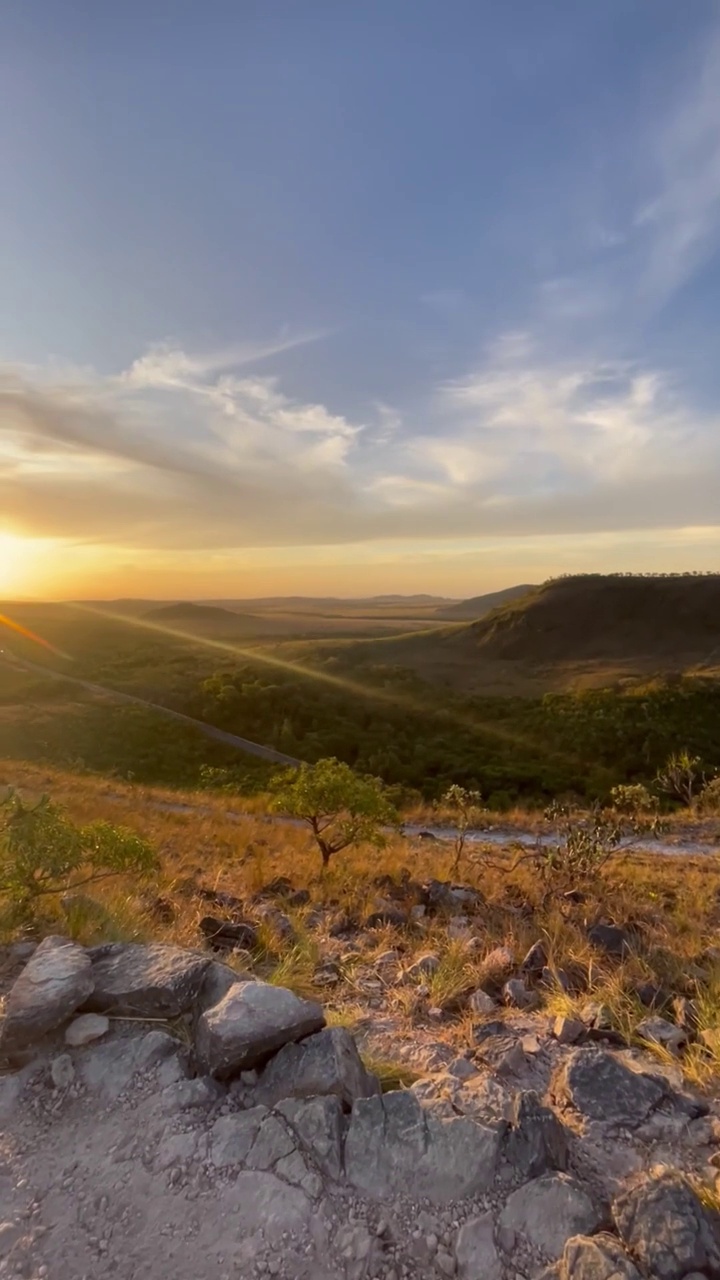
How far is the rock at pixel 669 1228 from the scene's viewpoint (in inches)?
103

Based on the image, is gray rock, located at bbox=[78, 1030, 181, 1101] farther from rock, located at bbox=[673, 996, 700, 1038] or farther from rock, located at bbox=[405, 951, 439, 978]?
rock, located at bbox=[673, 996, 700, 1038]

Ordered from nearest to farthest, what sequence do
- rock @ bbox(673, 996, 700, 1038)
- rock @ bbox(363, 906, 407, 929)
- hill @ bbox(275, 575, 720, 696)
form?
1. rock @ bbox(673, 996, 700, 1038)
2. rock @ bbox(363, 906, 407, 929)
3. hill @ bbox(275, 575, 720, 696)

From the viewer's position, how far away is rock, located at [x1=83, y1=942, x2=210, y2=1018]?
4188mm

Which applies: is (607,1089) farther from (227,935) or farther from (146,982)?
(227,935)

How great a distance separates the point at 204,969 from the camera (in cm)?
443

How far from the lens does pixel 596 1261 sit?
264 cm

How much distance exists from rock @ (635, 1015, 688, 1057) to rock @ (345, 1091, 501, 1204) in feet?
6.18

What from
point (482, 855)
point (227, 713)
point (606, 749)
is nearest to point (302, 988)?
point (482, 855)

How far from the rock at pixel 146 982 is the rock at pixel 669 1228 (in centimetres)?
264

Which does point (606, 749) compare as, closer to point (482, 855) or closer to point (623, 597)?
point (482, 855)

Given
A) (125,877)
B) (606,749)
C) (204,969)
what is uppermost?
(204,969)

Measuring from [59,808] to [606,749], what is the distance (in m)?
35.1

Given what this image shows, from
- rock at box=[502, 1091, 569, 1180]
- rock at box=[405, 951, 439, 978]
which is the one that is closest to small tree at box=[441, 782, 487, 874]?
rock at box=[405, 951, 439, 978]

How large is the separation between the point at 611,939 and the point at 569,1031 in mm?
2255
